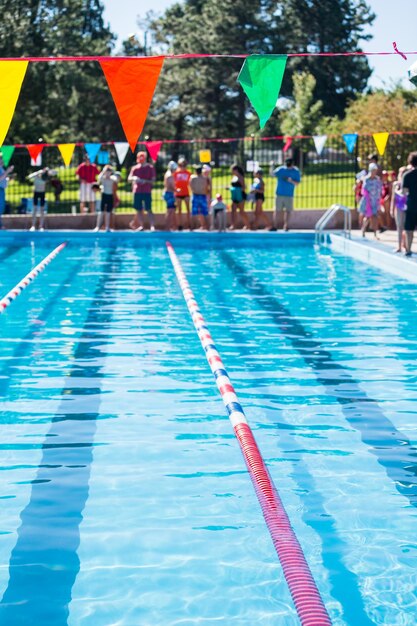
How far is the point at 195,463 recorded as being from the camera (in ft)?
19.0

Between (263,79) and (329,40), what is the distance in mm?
45374

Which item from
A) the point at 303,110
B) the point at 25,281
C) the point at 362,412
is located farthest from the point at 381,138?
the point at 303,110

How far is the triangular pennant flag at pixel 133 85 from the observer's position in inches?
387

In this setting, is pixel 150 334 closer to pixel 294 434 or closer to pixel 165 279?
pixel 294 434

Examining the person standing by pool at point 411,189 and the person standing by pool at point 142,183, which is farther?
the person standing by pool at point 142,183

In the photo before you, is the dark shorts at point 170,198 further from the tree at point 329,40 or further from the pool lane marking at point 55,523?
the tree at point 329,40

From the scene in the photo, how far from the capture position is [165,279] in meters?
14.9

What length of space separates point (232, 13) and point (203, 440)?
4908 cm

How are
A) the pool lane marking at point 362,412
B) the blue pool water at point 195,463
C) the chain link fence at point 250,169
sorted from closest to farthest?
the blue pool water at point 195,463, the pool lane marking at point 362,412, the chain link fence at point 250,169

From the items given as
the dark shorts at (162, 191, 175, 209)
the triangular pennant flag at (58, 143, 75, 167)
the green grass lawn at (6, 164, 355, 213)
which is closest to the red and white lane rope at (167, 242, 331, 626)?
the triangular pennant flag at (58, 143, 75, 167)

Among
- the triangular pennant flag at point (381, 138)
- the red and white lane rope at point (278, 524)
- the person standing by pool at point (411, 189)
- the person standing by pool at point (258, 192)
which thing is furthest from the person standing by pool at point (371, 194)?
the red and white lane rope at point (278, 524)

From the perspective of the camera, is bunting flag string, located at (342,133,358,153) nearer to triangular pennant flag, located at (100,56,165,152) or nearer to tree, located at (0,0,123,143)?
triangular pennant flag, located at (100,56,165,152)

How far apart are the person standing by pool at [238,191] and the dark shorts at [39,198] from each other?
398 cm

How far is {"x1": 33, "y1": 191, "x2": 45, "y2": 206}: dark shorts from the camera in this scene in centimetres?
2163
